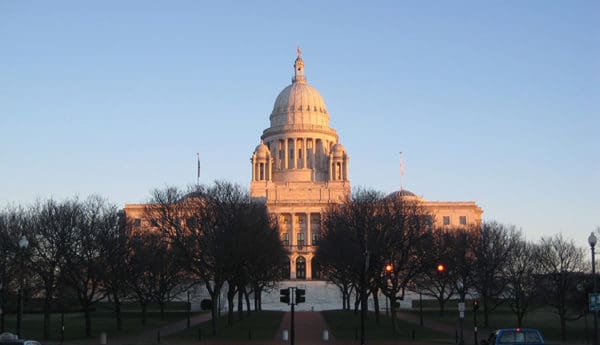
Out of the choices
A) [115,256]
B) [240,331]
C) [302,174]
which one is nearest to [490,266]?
[240,331]

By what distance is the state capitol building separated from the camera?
157m

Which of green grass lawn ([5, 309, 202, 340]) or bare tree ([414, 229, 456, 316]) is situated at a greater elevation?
bare tree ([414, 229, 456, 316])

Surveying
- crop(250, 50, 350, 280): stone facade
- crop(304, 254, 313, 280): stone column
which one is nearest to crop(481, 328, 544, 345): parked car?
crop(250, 50, 350, 280): stone facade

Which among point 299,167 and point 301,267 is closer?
point 301,267

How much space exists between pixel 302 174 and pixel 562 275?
368ft

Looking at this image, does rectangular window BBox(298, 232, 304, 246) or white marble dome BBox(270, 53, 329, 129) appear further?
white marble dome BBox(270, 53, 329, 129)

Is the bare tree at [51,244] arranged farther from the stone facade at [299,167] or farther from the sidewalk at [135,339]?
the stone facade at [299,167]

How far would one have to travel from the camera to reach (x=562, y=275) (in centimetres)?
6050

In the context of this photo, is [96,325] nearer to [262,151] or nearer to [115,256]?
[115,256]

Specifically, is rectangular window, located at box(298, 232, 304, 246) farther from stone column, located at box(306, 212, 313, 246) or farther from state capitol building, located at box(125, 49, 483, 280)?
stone column, located at box(306, 212, 313, 246)

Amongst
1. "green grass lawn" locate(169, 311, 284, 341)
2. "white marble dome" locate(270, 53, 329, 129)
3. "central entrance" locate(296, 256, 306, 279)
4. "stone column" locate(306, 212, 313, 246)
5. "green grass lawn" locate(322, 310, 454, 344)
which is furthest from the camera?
"white marble dome" locate(270, 53, 329, 129)

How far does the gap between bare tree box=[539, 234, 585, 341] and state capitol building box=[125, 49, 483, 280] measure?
77.0 meters

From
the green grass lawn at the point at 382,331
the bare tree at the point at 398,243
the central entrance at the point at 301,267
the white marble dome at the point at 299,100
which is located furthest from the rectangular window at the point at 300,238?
the bare tree at the point at 398,243

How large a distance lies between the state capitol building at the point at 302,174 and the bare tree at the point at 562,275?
3033 inches
